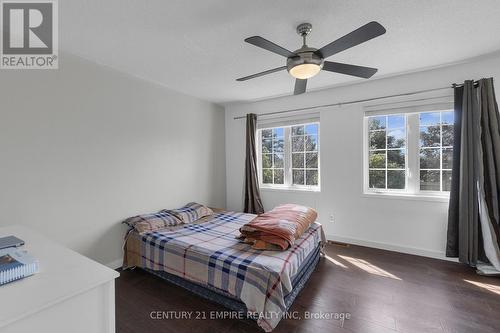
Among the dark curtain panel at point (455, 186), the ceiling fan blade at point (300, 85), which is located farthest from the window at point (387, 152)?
the ceiling fan blade at point (300, 85)

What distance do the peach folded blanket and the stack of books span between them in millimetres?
1554

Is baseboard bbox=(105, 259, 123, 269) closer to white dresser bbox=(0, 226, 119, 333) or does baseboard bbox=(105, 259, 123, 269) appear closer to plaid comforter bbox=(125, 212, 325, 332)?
plaid comforter bbox=(125, 212, 325, 332)

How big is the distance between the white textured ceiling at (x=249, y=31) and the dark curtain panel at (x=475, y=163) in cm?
47

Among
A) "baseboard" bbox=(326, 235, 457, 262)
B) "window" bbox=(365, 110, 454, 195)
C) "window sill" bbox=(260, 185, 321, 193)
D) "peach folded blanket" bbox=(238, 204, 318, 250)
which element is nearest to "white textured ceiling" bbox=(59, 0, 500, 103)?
"window" bbox=(365, 110, 454, 195)

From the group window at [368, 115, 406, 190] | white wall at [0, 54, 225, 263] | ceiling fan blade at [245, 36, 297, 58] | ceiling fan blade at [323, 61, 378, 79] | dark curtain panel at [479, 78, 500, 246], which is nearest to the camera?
ceiling fan blade at [245, 36, 297, 58]

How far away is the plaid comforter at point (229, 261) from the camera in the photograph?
1.68m

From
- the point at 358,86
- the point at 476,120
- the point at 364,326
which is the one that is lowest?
the point at 364,326

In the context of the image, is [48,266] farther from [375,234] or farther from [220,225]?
[375,234]

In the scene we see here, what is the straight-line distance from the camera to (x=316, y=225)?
275cm

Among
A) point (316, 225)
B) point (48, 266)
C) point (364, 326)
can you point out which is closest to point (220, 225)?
point (316, 225)

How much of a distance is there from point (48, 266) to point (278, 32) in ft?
7.16

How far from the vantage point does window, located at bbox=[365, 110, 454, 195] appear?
9.42 ft

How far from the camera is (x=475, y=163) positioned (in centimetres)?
249

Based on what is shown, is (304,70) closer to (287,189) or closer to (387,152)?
(387,152)
